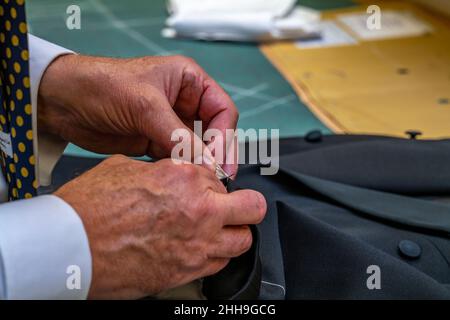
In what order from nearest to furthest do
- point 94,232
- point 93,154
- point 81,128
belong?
1. point 94,232
2. point 81,128
3. point 93,154

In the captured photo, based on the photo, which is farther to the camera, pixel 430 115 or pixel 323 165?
pixel 430 115

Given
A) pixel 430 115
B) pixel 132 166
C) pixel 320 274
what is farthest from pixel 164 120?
pixel 430 115

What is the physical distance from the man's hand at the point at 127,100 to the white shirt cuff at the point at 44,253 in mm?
167

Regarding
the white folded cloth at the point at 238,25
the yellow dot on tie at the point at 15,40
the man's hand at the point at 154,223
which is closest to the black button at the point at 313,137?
the man's hand at the point at 154,223

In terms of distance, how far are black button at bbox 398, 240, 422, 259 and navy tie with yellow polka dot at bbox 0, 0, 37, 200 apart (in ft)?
1.28

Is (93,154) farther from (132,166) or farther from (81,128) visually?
→ (132,166)

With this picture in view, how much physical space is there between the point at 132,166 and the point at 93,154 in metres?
0.30

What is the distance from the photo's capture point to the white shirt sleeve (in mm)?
410

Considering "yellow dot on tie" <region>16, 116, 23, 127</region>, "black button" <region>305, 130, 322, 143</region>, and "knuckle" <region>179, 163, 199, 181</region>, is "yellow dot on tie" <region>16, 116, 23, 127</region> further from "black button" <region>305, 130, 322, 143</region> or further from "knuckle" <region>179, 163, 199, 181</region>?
"black button" <region>305, 130, 322, 143</region>

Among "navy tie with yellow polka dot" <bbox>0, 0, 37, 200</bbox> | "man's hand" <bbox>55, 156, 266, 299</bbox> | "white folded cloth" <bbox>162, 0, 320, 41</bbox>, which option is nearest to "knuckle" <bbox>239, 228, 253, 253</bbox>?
"man's hand" <bbox>55, 156, 266, 299</bbox>

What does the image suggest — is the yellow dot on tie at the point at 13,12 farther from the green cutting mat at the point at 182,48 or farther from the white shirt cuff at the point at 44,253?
the green cutting mat at the point at 182,48

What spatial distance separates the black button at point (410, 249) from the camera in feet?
1.83

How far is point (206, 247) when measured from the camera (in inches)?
18.4

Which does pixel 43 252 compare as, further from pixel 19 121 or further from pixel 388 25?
pixel 388 25
